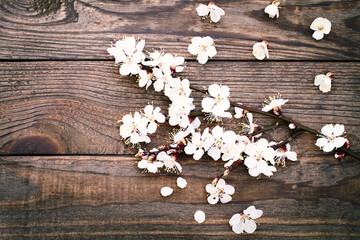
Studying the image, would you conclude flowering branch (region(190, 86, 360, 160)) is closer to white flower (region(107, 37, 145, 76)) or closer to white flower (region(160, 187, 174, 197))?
white flower (region(107, 37, 145, 76))

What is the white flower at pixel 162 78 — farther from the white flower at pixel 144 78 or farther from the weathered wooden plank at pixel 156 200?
the weathered wooden plank at pixel 156 200

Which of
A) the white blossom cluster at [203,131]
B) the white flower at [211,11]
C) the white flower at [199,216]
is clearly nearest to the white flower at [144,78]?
the white blossom cluster at [203,131]

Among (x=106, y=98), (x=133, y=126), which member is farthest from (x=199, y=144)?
(x=106, y=98)

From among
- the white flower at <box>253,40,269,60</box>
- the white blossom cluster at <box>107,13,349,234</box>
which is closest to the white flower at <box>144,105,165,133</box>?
the white blossom cluster at <box>107,13,349,234</box>

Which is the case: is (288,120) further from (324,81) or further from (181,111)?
(181,111)

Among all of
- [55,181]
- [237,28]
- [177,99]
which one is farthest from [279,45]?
[55,181]

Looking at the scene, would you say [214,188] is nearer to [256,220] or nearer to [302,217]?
[256,220]
